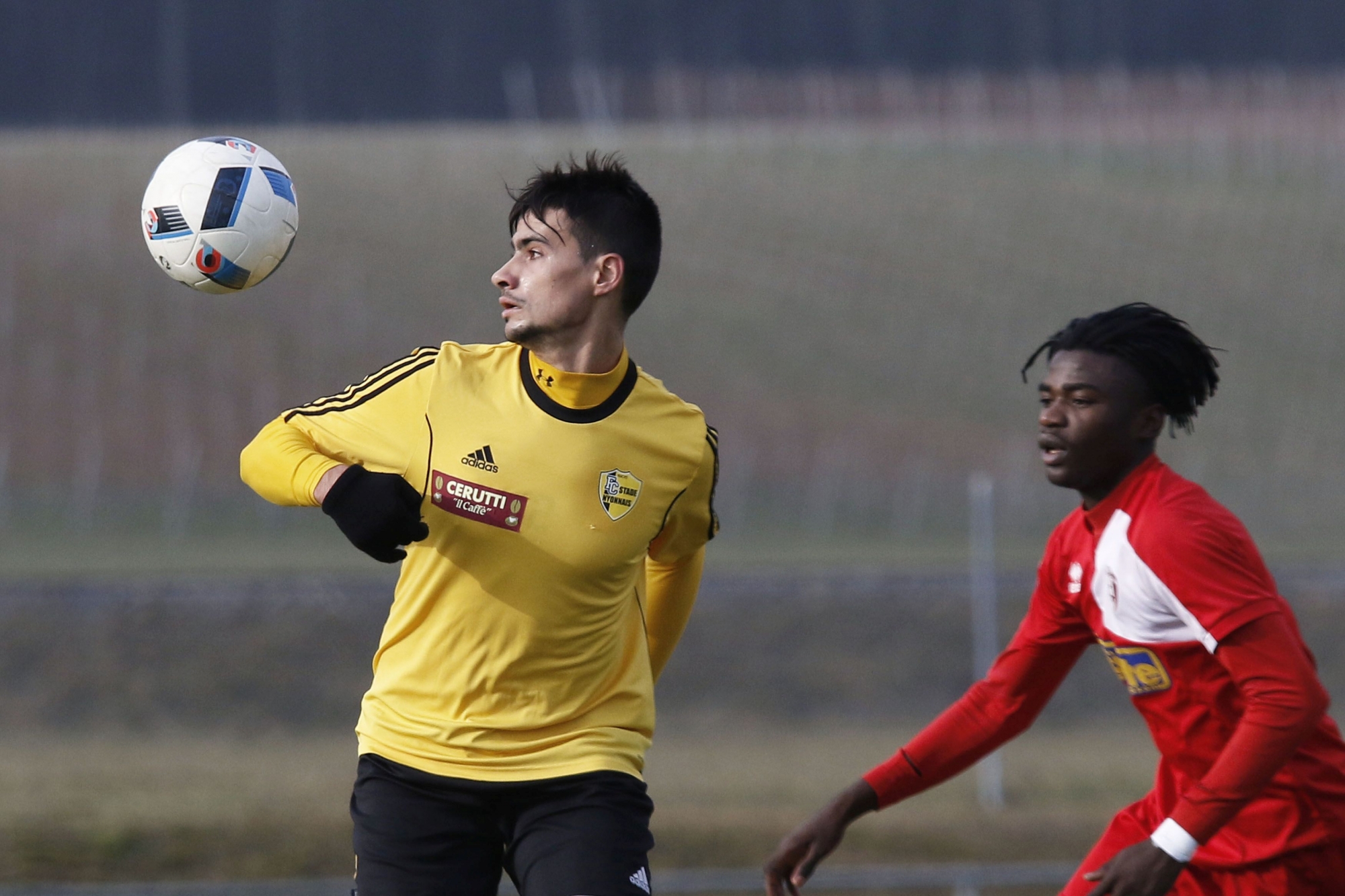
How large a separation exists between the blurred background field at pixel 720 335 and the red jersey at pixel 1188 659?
5.77 m

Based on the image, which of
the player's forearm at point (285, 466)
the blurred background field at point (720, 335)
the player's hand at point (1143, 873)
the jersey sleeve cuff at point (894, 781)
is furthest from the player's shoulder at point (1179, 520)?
the blurred background field at point (720, 335)

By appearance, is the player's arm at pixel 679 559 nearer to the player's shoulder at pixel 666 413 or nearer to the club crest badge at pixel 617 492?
the player's shoulder at pixel 666 413

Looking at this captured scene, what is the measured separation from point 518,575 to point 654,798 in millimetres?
7461

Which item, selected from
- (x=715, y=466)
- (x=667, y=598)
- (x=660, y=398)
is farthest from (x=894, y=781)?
(x=660, y=398)

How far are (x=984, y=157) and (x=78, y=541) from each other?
18.9m

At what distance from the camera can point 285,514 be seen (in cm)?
1638

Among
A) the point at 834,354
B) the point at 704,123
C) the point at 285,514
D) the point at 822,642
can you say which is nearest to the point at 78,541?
the point at 285,514

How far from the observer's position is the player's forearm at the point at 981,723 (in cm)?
363

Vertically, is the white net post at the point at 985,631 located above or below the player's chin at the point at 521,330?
below

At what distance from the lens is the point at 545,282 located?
352 centimetres

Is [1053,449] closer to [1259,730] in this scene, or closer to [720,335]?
[1259,730]

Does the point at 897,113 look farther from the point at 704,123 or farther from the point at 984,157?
the point at 704,123

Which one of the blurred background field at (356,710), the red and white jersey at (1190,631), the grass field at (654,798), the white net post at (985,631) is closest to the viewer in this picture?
the red and white jersey at (1190,631)

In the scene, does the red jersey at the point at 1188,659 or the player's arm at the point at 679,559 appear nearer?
the red jersey at the point at 1188,659
